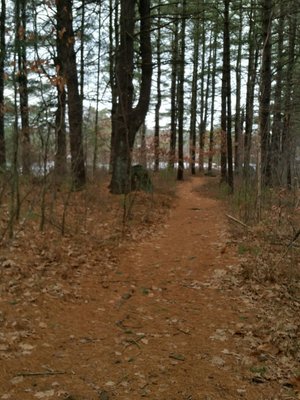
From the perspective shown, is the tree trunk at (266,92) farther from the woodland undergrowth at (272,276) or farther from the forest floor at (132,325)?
the forest floor at (132,325)

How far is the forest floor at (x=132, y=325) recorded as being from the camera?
12.3 feet

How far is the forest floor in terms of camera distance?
12.3 feet

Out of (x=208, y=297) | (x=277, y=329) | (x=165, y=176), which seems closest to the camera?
(x=277, y=329)

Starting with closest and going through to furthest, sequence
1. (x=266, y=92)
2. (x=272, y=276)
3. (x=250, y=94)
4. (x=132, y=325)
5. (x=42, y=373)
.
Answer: (x=42, y=373)
(x=132, y=325)
(x=272, y=276)
(x=266, y=92)
(x=250, y=94)

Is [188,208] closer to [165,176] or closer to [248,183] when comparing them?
[248,183]

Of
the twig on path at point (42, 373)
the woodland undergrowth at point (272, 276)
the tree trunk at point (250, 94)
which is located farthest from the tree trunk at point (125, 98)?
the twig on path at point (42, 373)

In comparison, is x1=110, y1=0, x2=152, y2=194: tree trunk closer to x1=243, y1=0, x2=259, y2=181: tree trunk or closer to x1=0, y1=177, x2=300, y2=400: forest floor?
x1=243, y1=0, x2=259, y2=181: tree trunk

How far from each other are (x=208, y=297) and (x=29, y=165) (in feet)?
17.2

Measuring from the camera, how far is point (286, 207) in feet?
30.4

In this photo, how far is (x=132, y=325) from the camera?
5102mm

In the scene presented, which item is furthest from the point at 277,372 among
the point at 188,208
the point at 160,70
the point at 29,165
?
the point at 160,70

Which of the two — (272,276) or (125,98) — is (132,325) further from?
(125,98)

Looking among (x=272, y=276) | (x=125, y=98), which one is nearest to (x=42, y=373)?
(x=272, y=276)

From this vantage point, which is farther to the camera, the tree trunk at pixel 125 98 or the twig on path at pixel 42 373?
the tree trunk at pixel 125 98
